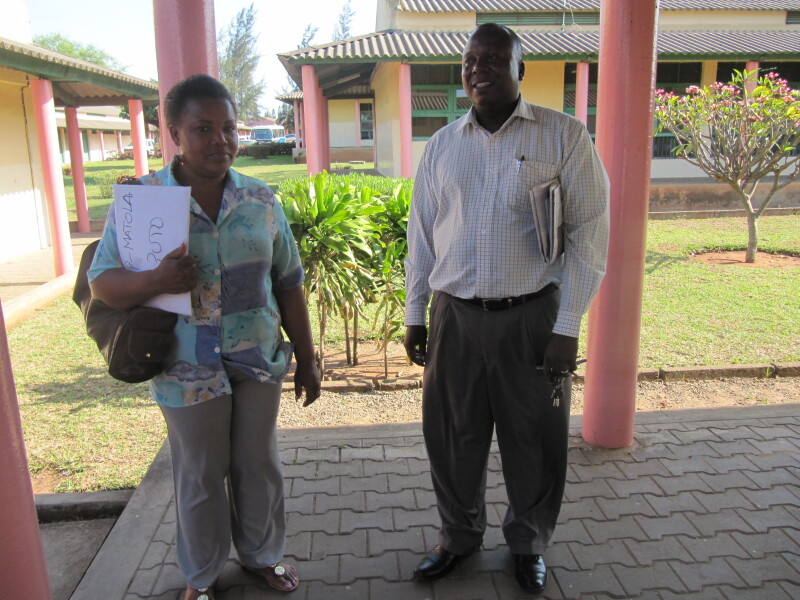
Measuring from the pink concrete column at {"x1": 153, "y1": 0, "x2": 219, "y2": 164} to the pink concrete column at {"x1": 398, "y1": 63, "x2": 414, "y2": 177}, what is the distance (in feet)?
38.8

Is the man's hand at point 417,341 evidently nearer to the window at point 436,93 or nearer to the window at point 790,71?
the window at point 436,93

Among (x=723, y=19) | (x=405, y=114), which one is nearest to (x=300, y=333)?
(x=405, y=114)

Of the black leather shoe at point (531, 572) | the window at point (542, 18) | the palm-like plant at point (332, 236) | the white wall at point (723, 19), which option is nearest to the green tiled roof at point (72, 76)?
the palm-like plant at point (332, 236)

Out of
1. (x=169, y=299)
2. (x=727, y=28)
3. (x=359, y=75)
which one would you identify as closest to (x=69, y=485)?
(x=169, y=299)

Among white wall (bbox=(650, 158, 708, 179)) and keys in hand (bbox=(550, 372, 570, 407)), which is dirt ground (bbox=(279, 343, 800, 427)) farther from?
white wall (bbox=(650, 158, 708, 179))

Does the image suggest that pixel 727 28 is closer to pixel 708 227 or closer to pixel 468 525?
pixel 708 227

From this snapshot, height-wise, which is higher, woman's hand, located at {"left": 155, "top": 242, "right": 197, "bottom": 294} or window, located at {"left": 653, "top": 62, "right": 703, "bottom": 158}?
window, located at {"left": 653, "top": 62, "right": 703, "bottom": 158}

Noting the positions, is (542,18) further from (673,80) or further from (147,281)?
(147,281)

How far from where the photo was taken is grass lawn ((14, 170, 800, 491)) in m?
4.04

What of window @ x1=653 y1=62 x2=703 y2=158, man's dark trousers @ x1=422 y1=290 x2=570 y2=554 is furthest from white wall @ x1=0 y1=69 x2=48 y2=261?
window @ x1=653 y1=62 x2=703 y2=158

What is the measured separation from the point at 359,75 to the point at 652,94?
17.7 m

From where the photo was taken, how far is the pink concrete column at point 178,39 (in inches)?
128

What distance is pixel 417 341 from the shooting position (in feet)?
9.15

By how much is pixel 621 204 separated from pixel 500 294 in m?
1.37
